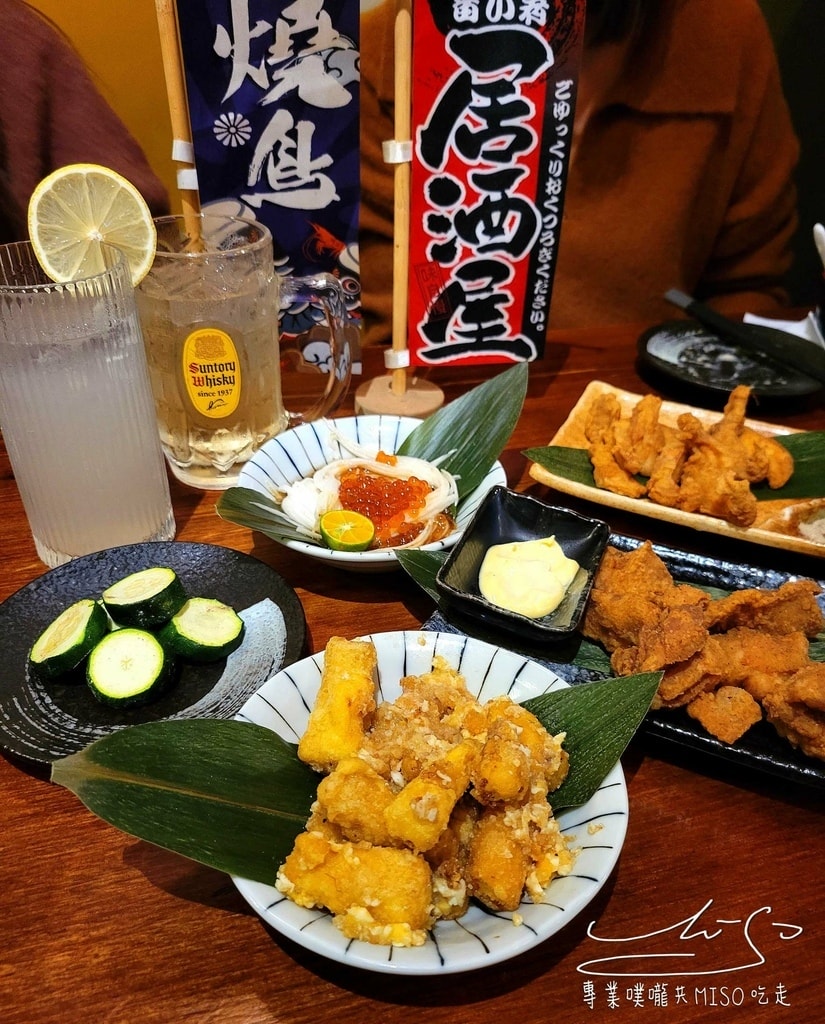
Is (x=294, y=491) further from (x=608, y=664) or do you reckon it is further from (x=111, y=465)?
(x=608, y=664)

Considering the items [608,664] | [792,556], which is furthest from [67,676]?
[792,556]

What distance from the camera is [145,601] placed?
1.51 meters

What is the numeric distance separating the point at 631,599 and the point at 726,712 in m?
0.30

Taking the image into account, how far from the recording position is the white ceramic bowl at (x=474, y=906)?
935 millimetres

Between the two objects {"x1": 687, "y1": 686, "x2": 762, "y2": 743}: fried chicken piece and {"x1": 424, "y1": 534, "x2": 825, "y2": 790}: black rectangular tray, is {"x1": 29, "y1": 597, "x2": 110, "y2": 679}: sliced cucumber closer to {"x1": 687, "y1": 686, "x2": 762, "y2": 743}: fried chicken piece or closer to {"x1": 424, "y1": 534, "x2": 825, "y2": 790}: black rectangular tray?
{"x1": 424, "y1": 534, "x2": 825, "y2": 790}: black rectangular tray

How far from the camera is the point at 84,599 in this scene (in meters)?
1.62

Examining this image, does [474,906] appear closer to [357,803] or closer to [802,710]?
[357,803]

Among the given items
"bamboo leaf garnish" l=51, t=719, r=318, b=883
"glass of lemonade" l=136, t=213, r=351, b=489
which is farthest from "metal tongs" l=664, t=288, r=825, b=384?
"bamboo leaf garnish" l=51, t=719, r=318, b=883

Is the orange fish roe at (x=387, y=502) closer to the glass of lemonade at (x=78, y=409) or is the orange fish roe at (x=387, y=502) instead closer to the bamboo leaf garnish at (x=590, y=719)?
the glass of lemonade at (x=78, y=409)

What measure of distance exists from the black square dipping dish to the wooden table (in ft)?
1.00

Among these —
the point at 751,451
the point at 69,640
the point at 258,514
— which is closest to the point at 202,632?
the point at 69,640

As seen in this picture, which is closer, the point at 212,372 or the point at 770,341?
the point at 212,372

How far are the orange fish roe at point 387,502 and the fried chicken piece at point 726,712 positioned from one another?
826 mm

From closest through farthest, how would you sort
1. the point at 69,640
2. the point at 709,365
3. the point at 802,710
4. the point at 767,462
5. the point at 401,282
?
the point at 802,710 → the point at 69,640 → the point at 767,462 → the point at 401,282 → the point at 709,365
